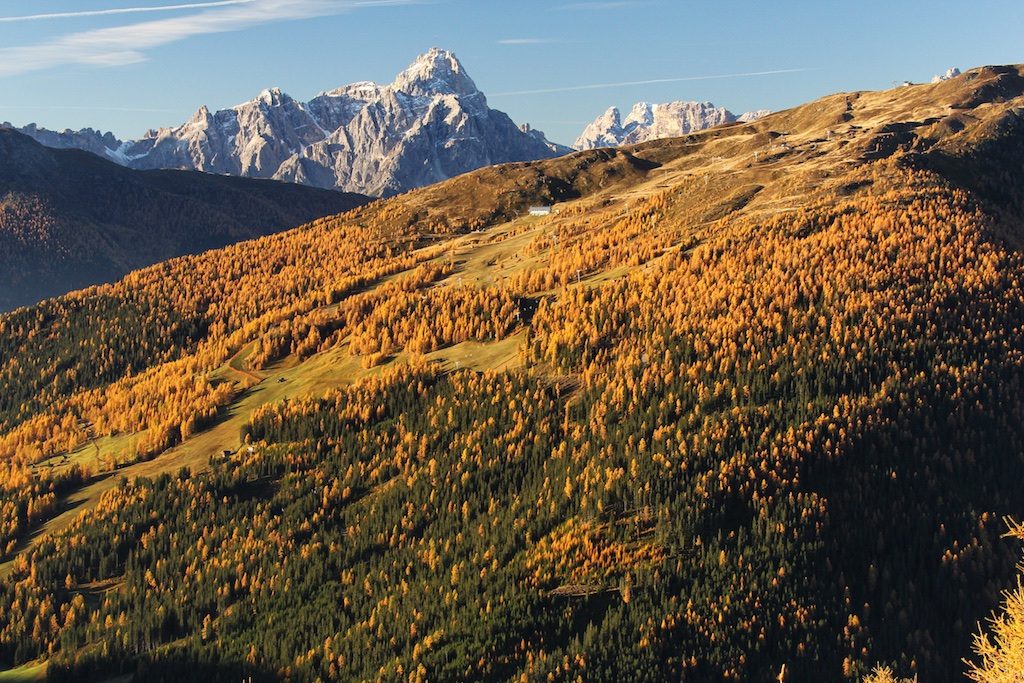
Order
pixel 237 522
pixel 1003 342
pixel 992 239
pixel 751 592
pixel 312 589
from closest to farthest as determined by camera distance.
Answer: pixel 751 592 < pixel 312 589 < pixel 1003 342 < pixel 237 522 < pixel 992 239

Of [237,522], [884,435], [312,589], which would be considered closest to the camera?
[884,435]

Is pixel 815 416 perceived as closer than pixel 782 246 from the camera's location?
Yes

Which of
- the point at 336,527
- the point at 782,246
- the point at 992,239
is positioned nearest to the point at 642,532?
the point at 336,527

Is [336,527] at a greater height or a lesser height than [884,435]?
lesser

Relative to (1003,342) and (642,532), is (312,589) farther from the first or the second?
(1003,342)

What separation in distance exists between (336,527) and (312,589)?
1782 centimetres

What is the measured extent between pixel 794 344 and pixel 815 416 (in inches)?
851

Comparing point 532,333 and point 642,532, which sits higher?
point 532,333

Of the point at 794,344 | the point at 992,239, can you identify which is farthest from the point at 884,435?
the point at 992,239

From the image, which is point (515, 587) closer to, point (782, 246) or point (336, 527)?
point (336, 527)

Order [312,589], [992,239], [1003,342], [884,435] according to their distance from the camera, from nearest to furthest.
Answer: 1. [884,435]
2. [312,589]
3. [1003,342]
4. [992,239]

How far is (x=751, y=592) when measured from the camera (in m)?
113

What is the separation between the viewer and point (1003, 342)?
15450 centimetres

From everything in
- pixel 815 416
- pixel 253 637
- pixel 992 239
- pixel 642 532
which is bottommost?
pixel 253 637
